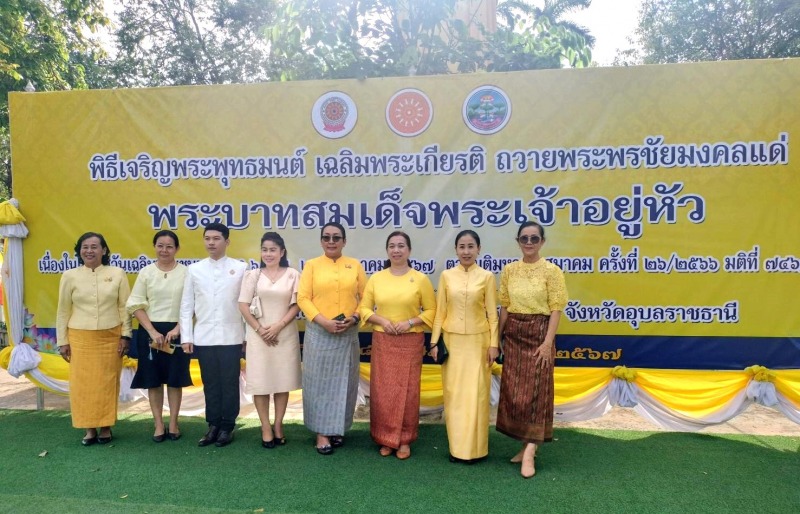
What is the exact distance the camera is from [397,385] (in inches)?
124

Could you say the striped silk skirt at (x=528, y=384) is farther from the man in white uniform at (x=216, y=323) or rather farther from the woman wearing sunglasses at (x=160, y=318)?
the woman wearing sunglasses at (x=160, y=318)

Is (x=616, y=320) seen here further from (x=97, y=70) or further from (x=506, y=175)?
(x=97, y=70)

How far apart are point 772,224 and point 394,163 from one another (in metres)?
2.49

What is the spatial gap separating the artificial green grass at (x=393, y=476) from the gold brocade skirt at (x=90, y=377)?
7.4 inches

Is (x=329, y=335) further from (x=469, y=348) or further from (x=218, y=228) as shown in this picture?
(x=218, y=228)

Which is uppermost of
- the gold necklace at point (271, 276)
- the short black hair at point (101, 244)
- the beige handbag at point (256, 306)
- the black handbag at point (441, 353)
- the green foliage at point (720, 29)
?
the green foliage at point (720, 29)

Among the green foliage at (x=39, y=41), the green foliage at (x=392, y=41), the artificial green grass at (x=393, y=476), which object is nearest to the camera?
the artificial green grass at (x=393, y=476)

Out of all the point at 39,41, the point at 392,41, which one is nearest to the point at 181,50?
the point at 39,41

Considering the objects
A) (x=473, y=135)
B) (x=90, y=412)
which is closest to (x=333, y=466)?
(x=90, y=412)

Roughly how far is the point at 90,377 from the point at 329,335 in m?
1.60

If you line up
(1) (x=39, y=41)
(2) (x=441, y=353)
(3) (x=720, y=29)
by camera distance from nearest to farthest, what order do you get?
1. (2) (x=441, y=353)
2. (1) (x=39, y=41)
3. (3) (x=720, y=29)

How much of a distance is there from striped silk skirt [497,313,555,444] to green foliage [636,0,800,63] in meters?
7.62

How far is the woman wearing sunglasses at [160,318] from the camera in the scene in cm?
336

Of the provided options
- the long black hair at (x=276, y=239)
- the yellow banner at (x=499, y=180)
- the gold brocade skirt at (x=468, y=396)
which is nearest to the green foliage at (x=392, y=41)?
the yellow banner at (x=499, y=180)
